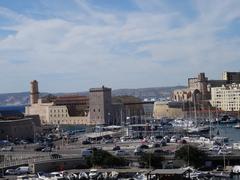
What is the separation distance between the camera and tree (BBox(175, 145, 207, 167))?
29.0 meters

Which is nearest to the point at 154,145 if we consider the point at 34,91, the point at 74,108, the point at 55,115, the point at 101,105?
the point at 101,105

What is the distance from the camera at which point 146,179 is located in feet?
80.9

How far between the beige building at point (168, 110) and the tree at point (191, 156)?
62.3 metres

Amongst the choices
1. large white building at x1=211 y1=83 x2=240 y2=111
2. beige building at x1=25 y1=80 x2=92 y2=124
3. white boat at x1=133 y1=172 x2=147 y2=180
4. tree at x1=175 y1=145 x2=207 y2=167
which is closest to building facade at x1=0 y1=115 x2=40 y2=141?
beige building at x1=25 y1=80 x2=92 y2=124

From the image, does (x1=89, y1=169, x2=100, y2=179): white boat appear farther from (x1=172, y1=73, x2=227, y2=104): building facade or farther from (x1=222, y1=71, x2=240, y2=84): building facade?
(x1=222, y1=71, x2=240, y2=84): building facade

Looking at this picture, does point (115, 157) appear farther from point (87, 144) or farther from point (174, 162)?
point (87, 144)

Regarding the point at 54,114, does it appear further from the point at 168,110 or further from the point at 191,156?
the point at 191,156

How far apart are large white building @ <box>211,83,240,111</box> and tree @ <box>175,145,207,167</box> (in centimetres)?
6714

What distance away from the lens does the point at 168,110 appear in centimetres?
9712

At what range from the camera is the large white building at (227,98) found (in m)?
96.4

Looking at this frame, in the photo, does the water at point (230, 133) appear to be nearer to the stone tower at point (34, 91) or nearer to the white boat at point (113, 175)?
the white boat at point (113, 175)

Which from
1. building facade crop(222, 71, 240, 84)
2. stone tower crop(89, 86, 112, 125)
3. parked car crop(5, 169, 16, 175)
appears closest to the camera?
parked car crop(5, 169, 16, 175)

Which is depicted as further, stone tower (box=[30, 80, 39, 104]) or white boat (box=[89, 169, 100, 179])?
stone tower (box=[30, 80, 39, 104])

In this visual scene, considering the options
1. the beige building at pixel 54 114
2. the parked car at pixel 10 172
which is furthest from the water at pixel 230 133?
the parked car at pixel 10 172
